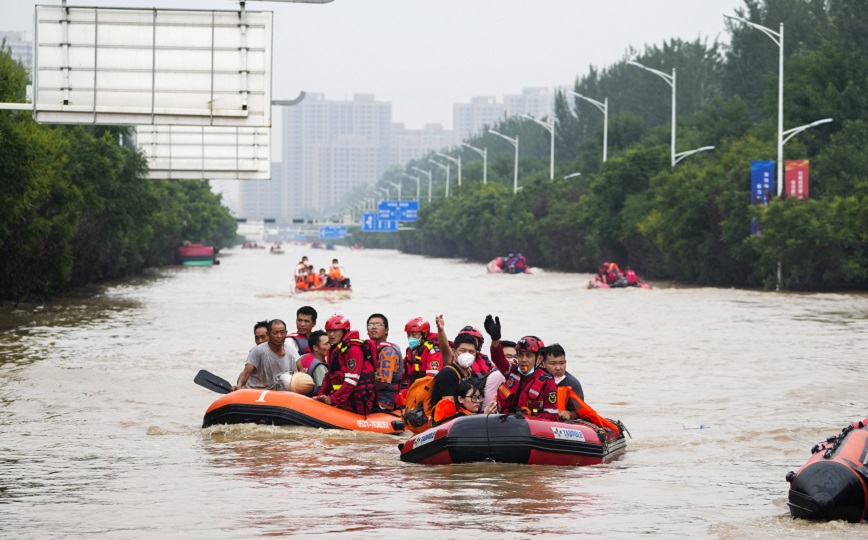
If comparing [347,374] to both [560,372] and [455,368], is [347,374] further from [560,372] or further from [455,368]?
[560,372]

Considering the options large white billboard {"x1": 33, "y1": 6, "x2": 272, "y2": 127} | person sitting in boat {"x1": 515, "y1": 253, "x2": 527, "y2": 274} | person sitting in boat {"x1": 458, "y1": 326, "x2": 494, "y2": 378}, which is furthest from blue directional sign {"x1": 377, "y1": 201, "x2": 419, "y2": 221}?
person sitting in boat {"x1": 458, "y1": 326, "x2": 494, "y2": 378}

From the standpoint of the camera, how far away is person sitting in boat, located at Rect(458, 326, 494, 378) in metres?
15.2

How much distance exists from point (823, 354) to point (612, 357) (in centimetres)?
396

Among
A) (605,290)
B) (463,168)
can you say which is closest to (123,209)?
(605,290)

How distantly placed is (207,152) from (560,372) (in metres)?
27.0

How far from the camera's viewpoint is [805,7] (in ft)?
270

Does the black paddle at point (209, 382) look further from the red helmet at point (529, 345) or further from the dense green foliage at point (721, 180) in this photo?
the dense green foliage at point (721, 180)

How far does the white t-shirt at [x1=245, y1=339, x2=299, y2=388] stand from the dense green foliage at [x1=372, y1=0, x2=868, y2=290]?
3492 centimetres

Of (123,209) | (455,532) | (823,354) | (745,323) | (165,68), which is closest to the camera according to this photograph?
(455,532)

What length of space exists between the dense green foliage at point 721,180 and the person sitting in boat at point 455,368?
118ft

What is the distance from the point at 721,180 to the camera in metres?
59.6

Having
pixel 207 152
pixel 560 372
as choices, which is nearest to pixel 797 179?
pixel 207 152

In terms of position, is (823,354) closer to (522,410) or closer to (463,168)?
(522,410)

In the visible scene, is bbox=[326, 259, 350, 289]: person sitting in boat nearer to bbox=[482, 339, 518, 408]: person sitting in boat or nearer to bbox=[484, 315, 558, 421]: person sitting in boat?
bbox=[482, 339, 518, 408]: person sitting in boat
